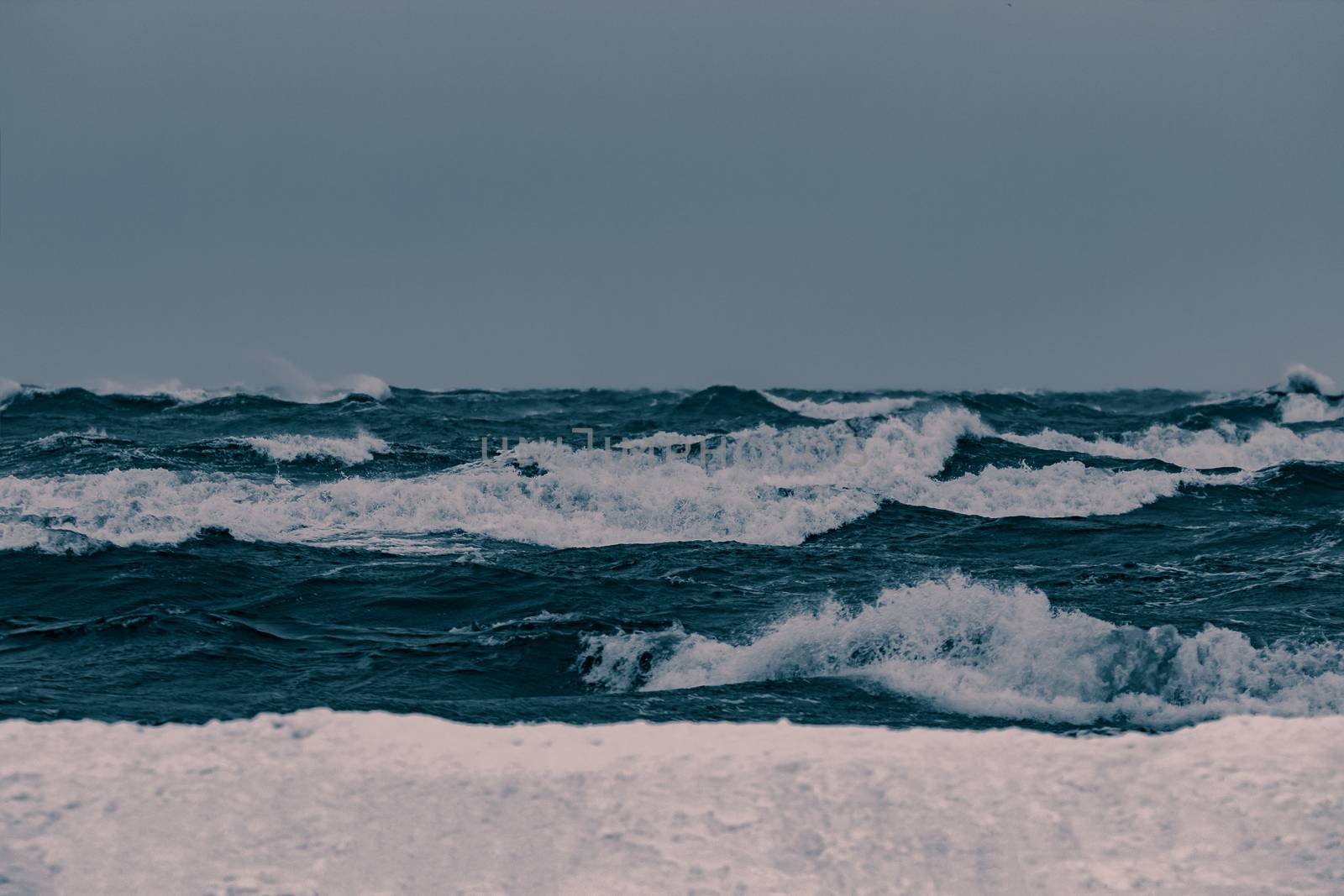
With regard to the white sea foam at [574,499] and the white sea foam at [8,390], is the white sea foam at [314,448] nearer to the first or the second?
the white sea foam at [574,499]

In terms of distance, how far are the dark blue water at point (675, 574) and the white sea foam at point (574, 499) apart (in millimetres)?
83

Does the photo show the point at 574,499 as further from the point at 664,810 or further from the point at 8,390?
the point at 8,390

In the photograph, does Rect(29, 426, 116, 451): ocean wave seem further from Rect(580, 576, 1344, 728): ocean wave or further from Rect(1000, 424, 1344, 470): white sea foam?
Rect(1000, 424, 1344, 470): white sea foam

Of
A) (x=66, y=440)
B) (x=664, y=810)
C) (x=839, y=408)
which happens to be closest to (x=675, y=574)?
(x=664, y=810)

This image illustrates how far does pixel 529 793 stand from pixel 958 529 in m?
12.8

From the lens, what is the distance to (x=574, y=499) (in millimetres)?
18797

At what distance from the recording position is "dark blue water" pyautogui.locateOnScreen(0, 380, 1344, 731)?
9.29 m

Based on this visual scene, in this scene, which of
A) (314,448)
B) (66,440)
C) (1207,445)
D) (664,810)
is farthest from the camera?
(1207,445)

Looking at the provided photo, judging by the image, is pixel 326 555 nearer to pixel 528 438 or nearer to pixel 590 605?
pixel 590 605

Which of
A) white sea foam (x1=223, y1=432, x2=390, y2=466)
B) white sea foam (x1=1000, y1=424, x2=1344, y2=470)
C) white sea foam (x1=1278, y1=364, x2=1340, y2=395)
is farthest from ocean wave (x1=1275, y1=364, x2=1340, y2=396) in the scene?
white sea foam (x1=223, y1=432, x2=390, y2=466)

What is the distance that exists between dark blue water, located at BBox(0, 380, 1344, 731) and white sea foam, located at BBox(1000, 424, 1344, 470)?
0.14 m

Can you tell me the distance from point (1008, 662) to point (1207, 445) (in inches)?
802

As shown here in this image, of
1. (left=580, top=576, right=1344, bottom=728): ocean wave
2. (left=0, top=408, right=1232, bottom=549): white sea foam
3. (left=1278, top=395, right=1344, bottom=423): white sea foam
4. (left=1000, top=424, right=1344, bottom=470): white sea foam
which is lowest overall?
(left=580, top=576, right=1344, bottom=728): ocean wave

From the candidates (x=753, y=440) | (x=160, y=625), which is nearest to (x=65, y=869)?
(x=160, y=625)
